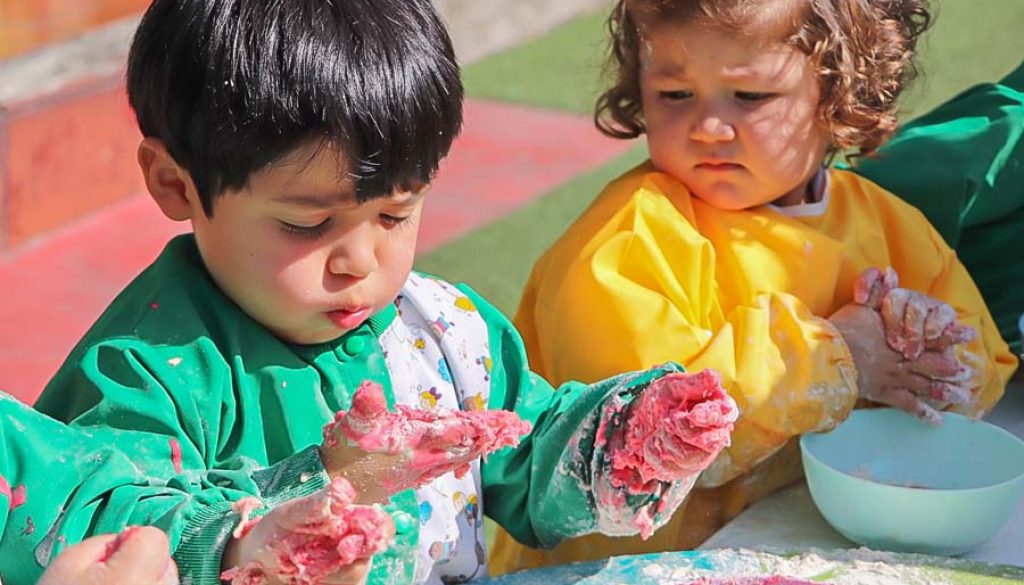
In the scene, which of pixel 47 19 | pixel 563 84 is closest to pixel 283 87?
pixel 47 19

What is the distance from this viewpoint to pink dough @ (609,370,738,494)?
152cm

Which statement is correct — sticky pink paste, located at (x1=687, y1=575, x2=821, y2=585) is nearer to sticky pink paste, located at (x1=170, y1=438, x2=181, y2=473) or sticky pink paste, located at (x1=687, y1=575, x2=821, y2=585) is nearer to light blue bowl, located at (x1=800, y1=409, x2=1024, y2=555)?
light blue bowl, located at (x1=800, y1=409, x2=1024, y2=555)

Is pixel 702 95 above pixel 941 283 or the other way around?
above

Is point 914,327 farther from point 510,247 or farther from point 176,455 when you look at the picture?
point 510,247

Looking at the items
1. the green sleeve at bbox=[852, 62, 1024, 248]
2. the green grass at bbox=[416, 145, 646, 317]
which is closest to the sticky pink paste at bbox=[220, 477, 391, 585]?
the green sleeve at bbox=[852, 62, 1024, 248]

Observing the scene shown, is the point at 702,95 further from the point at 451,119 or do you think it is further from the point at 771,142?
the point at 451,119

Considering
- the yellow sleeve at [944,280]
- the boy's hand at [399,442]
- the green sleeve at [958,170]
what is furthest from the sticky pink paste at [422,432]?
the green sleeve at [958,170]

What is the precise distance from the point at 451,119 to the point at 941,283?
41.5 inches

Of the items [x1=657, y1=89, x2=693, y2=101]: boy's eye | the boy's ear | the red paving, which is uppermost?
the boy's ear

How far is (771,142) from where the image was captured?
215 centimetres

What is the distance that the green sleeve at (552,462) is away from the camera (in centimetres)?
167

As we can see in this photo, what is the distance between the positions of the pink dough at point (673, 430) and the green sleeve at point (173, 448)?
0.36 m

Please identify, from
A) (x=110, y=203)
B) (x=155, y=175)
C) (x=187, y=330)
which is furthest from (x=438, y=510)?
(x=110, y=203)

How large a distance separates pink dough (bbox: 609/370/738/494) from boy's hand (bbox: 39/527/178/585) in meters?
0.58
